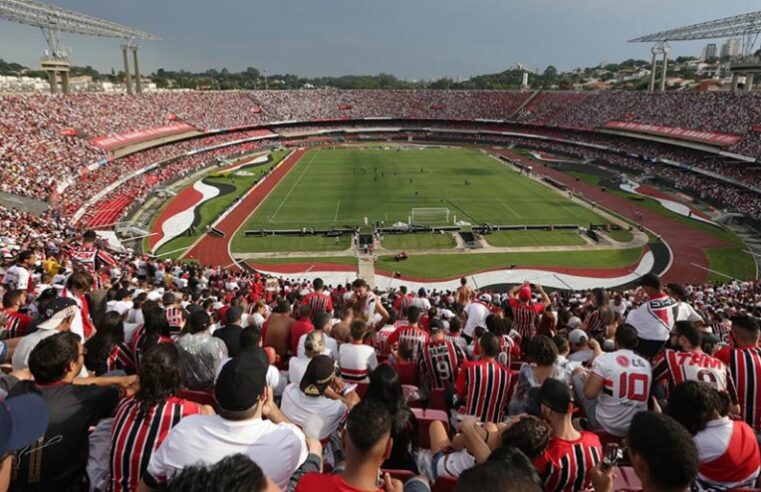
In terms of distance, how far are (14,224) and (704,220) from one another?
46444 mm

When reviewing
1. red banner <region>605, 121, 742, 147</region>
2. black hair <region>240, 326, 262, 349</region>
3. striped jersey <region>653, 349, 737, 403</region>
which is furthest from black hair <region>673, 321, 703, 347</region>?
red banner <region>605, 121, 742, 147</region>

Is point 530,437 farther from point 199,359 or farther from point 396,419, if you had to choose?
point 199,359

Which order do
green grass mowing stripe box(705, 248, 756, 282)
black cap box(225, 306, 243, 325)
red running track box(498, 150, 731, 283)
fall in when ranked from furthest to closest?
red running track box(498, 150, 731, 283)
green grass mowing stripe box(705, 248, 756, 282)
black cap box(225, 306, 243, 325)

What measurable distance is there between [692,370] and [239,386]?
16.3 feet

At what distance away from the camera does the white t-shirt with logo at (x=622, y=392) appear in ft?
17.6

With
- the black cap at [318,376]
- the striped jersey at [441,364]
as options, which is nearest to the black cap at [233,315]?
the striped jersey at [441,364]

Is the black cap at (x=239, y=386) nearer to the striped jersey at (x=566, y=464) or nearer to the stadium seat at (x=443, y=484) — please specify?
the stadium seat at (x=443, y=484)

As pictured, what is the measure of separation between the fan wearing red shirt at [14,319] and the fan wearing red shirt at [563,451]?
23.4ft

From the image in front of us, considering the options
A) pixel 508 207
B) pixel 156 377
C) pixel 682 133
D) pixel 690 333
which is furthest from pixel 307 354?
pixel 682 133

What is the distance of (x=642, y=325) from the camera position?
7.20m

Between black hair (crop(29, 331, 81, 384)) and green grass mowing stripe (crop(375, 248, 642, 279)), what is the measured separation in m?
24.8

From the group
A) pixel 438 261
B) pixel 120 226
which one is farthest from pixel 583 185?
pixel 120 226

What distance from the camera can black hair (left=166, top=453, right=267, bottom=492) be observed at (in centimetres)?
233

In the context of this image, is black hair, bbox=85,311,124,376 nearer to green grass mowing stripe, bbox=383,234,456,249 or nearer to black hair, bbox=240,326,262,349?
black hair, bbox=240,326,262,349
